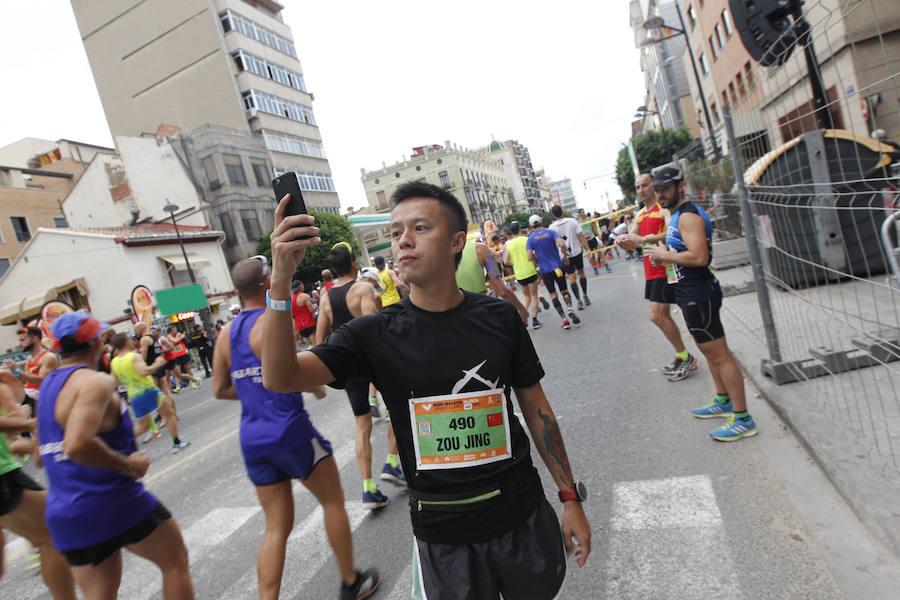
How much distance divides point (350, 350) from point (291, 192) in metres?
0.56

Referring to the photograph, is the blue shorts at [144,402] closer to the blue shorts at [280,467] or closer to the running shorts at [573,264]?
the blue shorts at [280,467]

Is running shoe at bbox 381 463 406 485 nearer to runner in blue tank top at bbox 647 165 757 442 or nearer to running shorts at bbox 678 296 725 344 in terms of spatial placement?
runner in blue tank top at bbox 647 165 757 442

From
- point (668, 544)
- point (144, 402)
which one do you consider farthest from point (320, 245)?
point (668, 544)

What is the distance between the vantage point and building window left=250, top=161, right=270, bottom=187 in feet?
129

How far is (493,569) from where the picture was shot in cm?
182

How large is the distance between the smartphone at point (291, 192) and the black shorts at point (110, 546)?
6.94 ft

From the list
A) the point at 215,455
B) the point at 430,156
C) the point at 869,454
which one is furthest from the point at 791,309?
the point at 430,156

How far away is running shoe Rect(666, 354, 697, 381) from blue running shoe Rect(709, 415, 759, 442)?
167 centimetres

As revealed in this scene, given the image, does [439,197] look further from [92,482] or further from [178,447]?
[178,447]

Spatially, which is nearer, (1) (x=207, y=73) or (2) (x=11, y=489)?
(2) (x=11, y=489)

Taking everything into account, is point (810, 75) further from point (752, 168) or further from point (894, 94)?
point (752, 168)

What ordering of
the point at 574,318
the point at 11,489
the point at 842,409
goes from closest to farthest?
the point at 11,489 → the point at 842,409 → the point at 574,318

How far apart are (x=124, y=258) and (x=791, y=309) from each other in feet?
99.3

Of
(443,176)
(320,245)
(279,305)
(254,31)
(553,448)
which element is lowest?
(553,448)
